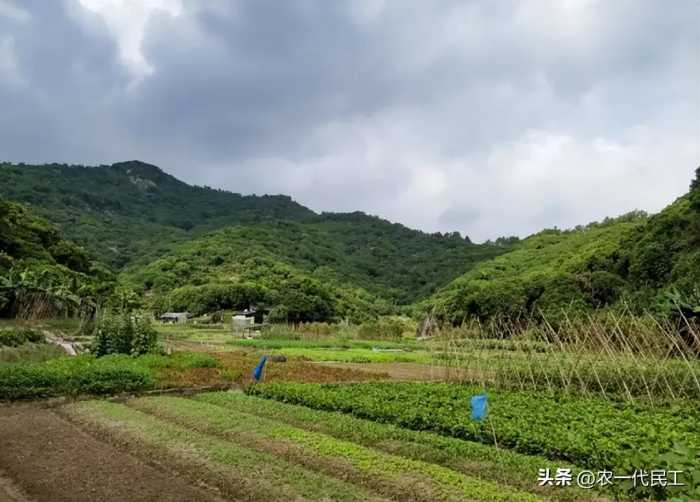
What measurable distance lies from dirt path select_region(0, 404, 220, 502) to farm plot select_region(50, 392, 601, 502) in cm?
50

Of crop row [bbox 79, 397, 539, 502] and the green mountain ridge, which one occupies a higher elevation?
the green mountain ridge

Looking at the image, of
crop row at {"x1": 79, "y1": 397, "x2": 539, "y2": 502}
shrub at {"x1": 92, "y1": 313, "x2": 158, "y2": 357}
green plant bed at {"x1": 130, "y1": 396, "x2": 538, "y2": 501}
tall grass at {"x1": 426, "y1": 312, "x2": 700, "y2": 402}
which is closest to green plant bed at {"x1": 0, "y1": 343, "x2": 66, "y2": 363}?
shrub at {"x1": 92, "y1": 313, "x2": 158, "y2": 357}

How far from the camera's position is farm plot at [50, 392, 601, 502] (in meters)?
7.91

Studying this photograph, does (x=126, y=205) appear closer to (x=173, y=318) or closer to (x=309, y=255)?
(x=309, y=255)

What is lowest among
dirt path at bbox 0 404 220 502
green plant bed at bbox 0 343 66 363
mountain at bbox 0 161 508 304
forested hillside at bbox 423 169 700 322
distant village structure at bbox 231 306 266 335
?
dirt path at bbox 0 404 220 502

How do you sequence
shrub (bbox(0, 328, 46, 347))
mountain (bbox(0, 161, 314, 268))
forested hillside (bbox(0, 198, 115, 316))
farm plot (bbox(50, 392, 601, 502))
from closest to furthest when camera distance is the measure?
farm plot (bbox(50, 392, 601, 502)) → shrub (bbox(0, 328, 46, 347)) → forested hillside (bbox(0, 198, 115, 316)) → mountain (bbox(0, 161, 314, 268))

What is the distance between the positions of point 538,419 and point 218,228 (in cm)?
11381

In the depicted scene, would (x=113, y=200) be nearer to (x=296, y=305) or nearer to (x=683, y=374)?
(x=296, y=305)

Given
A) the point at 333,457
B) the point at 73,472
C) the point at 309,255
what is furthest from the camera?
the point at 309,255

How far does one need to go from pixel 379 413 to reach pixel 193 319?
56.6 meters

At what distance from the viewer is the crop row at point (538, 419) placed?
9078mm

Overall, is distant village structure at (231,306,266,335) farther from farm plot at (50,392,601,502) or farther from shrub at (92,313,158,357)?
farm plot at (50,392,601,502)

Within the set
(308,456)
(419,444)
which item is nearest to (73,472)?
(308,456)

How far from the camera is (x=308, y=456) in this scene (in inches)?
378
